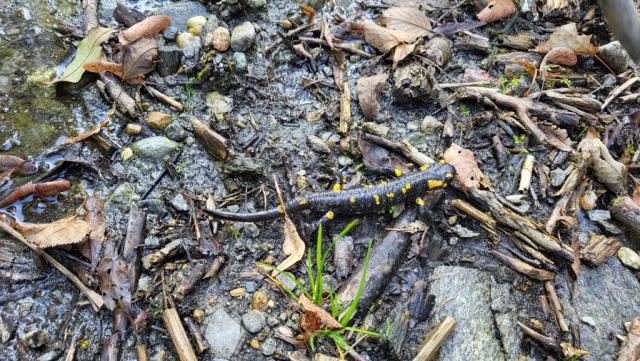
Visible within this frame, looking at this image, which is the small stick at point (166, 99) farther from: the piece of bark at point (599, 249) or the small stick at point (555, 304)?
the piece of bark at point (599, 249)

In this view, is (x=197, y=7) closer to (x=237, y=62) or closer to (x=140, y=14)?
(x=140, y=14)

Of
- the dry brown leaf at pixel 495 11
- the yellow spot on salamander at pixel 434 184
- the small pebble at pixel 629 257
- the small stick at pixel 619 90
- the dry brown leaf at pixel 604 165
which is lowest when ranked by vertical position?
the small pebble at pixel 629 257

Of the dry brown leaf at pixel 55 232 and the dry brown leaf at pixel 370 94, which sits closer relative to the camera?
the dry brown leaf at pixel 55 232

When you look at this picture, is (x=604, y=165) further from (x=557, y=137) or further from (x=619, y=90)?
(x=619, y=90)

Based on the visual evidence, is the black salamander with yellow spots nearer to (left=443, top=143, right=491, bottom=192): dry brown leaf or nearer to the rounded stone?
(left=443, top=143, right=491, bottom=192): dry brown leaf

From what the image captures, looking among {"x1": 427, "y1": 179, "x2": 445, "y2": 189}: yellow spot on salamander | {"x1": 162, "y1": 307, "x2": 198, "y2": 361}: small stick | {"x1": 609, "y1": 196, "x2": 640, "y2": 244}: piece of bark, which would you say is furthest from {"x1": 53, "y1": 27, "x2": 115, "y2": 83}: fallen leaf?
{"x1": 609, "y1": 196, "x2": 640, "y2": 244}: piece of bark

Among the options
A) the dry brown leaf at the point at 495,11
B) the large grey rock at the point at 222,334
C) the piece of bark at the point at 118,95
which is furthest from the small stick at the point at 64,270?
the dry brown leaf at the point at 495,11
